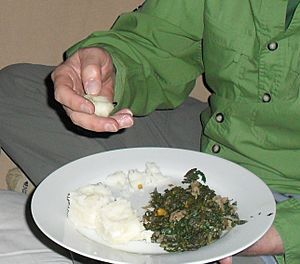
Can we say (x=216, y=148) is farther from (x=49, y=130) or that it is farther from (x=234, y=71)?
(x=49, y=130)

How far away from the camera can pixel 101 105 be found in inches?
35.5

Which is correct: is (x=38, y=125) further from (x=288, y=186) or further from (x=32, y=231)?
(x=288, y=186)

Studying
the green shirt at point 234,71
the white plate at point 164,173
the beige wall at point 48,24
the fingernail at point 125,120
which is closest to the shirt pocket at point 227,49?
the green shirt at point 234,71

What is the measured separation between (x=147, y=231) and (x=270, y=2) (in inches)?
13.7

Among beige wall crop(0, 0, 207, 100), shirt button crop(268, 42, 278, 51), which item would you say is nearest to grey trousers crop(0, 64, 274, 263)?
beige wall crop(0, 0, 207, 100)

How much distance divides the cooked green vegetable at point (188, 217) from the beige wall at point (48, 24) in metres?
0.56

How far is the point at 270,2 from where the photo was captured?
3.25 ft

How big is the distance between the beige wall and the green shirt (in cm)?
31

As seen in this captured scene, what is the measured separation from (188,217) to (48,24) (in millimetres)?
697

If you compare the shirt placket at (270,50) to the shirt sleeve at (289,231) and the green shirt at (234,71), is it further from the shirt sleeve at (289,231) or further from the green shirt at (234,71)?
the shirt sleeve at (289,231)

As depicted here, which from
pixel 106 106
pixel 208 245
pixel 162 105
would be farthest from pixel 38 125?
pixel 208 245

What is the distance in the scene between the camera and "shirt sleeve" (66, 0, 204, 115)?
3.53ft

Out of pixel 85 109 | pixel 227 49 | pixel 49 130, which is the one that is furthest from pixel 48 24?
pixel 85 109

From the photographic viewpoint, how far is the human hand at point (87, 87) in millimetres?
858
